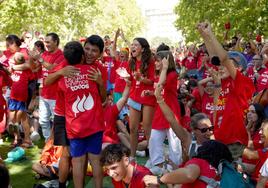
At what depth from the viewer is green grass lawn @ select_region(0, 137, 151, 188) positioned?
5759 mm

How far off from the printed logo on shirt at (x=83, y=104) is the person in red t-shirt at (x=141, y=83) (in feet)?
4.76

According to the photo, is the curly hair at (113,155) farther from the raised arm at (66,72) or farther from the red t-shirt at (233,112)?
the red t-shirt at (233,112)

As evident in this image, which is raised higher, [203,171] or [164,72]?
[164,72]

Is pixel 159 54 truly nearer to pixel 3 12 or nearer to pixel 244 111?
pixel 244 111

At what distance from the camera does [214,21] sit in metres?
25.2

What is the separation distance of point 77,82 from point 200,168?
6.21ft

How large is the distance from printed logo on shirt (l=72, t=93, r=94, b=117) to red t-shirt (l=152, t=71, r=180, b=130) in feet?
3.94

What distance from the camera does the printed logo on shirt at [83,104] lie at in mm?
4590

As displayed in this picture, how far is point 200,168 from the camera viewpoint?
3195 mm

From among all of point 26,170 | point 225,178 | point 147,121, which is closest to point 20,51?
point 26,170

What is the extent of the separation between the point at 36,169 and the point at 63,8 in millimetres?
27495

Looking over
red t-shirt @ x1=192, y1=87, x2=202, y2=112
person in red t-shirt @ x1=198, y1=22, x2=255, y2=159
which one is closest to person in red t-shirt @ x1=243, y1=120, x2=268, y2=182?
person in red t-shirt @ x1=198, y1=22, x2=255, y2=159

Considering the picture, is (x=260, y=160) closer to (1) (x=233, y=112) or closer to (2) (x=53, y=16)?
(1) (x=233, y=112)

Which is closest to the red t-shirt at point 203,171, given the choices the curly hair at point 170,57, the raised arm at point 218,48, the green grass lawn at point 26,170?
the raised arm at point 218,48
